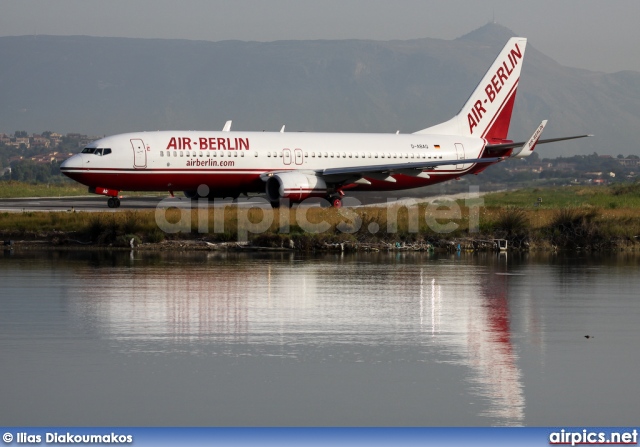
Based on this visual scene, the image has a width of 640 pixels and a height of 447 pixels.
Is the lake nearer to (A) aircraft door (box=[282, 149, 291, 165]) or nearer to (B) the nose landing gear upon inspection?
(B) the nose landing gear

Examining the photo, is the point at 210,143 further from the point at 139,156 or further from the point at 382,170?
the point at 382,170

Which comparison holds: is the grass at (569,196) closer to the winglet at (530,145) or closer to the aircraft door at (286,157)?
the winglet at (530,145)

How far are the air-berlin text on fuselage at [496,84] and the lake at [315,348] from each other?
34.0m

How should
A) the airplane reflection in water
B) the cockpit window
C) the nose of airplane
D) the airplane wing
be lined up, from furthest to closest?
the airplane wing, the cockpit window, the nose of airplane, the airplane reflection in water

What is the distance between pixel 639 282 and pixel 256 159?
26188 mm

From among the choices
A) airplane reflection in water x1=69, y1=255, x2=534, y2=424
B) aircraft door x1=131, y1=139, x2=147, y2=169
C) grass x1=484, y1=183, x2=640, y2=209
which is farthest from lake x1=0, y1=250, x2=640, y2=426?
grass x1=484, y1=183, x2=640, y2=209

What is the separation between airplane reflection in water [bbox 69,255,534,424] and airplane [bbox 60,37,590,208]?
19513 mm

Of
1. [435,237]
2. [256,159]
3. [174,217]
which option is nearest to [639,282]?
[435,237]

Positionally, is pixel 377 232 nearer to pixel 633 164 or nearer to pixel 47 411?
pixel 47 411

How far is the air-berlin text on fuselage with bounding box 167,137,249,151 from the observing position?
158 ft

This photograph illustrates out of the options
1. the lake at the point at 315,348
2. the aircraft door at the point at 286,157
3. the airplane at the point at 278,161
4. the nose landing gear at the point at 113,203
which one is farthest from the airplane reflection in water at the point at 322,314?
the aircraft door at the point at 286,157

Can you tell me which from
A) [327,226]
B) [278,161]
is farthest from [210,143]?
[327,226]

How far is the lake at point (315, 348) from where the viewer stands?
42.4 feet

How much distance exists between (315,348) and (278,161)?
112 ft
